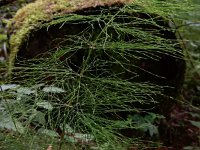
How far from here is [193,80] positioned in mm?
4273

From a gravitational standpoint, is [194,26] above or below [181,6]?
below

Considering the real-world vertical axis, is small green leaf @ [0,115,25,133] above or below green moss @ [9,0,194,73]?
below

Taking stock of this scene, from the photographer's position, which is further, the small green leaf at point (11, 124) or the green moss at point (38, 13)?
the green moss at point (38, 13)

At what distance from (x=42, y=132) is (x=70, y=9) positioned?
4.10 feet

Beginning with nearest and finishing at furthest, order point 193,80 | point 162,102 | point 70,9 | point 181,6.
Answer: point 181,6
point 70,9
point 162,102
point 193,80

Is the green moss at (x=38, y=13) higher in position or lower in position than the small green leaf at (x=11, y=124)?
higher

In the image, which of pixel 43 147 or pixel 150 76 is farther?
pixel 150 76

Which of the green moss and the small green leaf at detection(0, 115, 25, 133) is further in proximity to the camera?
the green moss

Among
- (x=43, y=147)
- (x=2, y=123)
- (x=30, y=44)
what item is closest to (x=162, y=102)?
(x=30, y=44)

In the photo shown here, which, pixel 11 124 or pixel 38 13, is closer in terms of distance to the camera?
A: pixel 11 124

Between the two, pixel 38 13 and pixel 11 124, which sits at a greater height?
pixel 38 13

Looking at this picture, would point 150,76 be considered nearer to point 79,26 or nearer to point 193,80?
point 79,26

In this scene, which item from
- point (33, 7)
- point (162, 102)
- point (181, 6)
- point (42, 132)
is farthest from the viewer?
point (162, 102)

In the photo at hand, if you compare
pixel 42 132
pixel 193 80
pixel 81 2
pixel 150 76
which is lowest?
pixel 193 80
